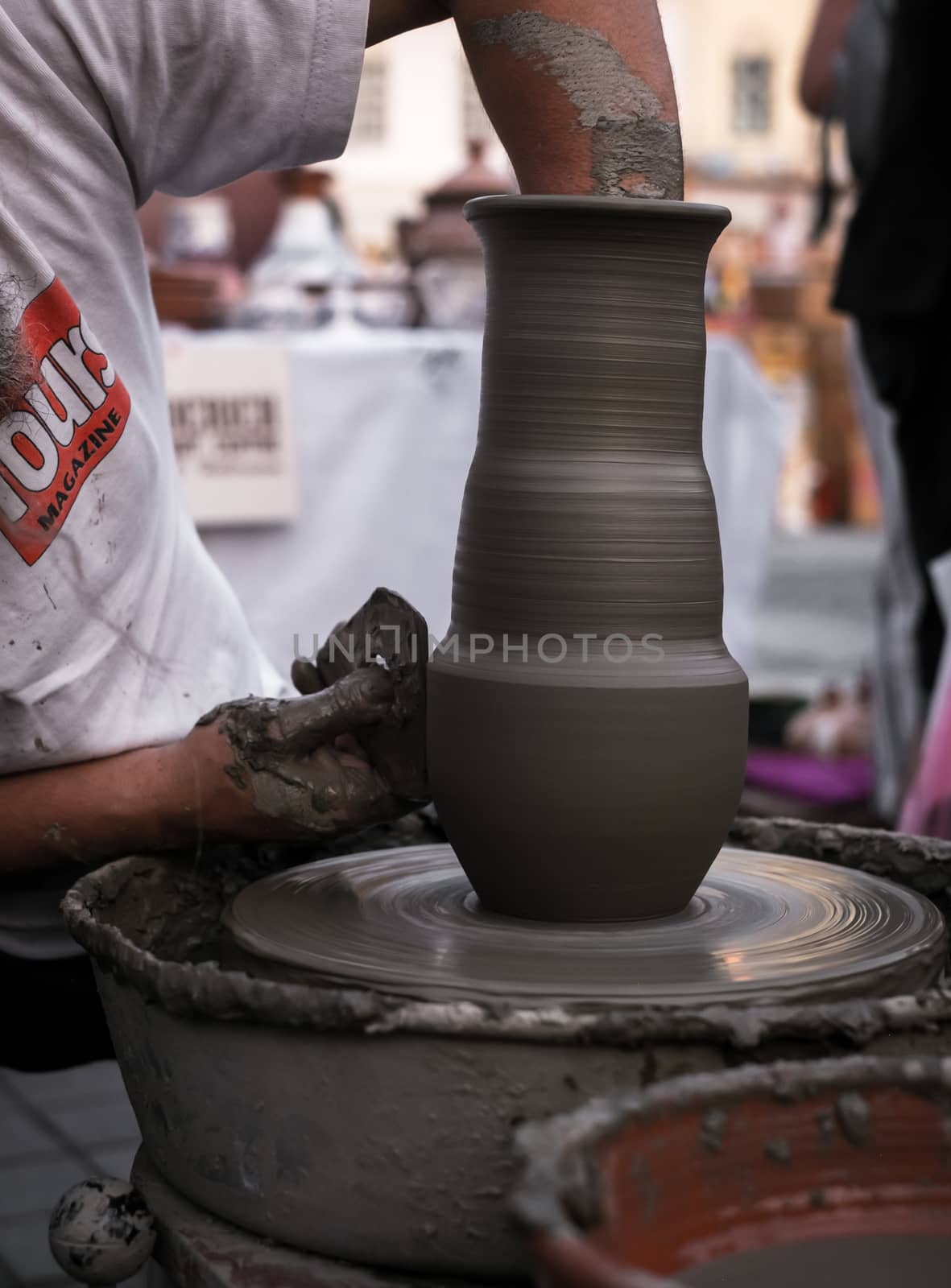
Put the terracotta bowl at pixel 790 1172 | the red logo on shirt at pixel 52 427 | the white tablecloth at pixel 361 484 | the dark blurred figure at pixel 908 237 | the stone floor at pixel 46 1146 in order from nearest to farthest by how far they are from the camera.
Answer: the terracotta bowl at pixel 790 1172
the red logo on shirt at pixel 52 427
the stone floor at pixel 46 1146
the dark blurred figure at pixel 908 237
the white tablecloth at pixel 361 484

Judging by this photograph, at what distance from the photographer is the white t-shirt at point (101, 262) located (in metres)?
1.18

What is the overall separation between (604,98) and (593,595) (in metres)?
0.37

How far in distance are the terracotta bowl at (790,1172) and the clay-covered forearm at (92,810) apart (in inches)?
22.2

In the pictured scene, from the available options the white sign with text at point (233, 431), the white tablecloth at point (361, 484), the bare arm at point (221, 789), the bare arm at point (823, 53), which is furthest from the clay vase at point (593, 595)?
the bare arm at point (823, 53)

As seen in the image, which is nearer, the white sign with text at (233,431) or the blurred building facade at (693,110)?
the white sign with text at (233,431)

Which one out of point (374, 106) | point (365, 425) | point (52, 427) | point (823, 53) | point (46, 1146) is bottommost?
point (46, 1146)

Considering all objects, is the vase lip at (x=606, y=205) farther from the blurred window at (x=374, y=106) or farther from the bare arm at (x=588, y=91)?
the blurred window at (x=374, y=106)

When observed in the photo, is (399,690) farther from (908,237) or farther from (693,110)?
(693,110)

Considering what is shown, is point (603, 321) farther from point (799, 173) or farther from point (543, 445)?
point (799, 173)

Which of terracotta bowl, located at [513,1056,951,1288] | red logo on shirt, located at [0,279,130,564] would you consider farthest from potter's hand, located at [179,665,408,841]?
terracotta bowl, located at [513,1056,951,1288]

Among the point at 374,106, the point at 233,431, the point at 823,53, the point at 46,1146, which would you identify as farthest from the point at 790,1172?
the point at 374,106

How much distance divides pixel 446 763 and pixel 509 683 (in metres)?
0.09

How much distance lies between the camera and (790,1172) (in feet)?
2.61

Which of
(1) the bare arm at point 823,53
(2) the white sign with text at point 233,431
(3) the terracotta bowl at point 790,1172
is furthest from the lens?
(1) the bare arm at point 823,53
